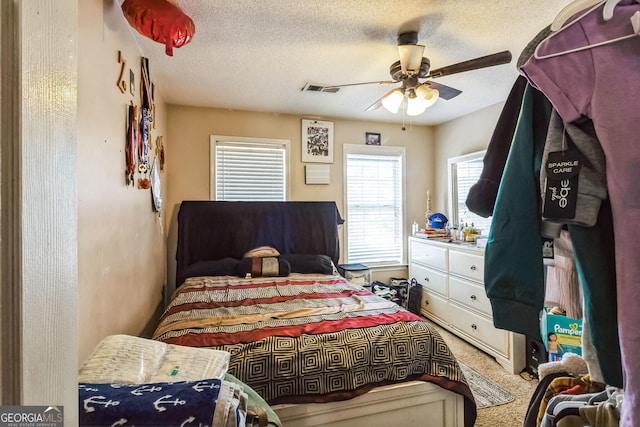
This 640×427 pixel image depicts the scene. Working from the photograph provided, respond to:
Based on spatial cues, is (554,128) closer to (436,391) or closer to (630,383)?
(630,383)

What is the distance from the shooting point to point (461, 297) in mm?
3105

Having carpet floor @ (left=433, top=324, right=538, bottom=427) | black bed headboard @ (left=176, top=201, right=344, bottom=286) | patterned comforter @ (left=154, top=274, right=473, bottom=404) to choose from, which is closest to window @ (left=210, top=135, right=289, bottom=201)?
black bed headboard @ (left=176, top=201, right=344, bottom=286)

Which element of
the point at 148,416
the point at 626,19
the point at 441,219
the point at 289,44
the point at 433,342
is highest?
the point at 289,44

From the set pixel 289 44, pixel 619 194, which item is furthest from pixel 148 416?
pixel 289 44

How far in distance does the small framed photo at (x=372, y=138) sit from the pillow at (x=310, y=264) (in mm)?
1735

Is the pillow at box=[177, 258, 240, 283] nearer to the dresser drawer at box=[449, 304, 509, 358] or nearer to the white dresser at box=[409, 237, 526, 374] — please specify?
the white dresser at box=[409, 237, 526, 374]

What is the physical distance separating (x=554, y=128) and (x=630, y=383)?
0.57 metres

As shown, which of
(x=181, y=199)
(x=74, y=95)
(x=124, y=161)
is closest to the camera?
(x=74, y=95)

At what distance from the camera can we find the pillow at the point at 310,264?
3152mm

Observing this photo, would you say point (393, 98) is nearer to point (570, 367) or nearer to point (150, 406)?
point (570, 367)

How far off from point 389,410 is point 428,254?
2288 mm

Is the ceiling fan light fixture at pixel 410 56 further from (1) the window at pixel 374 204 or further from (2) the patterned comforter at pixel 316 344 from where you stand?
(1) the window at pixel 374 204

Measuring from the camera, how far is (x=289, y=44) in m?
2.15

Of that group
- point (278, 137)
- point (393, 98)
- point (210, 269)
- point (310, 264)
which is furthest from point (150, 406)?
point (278, 137)
